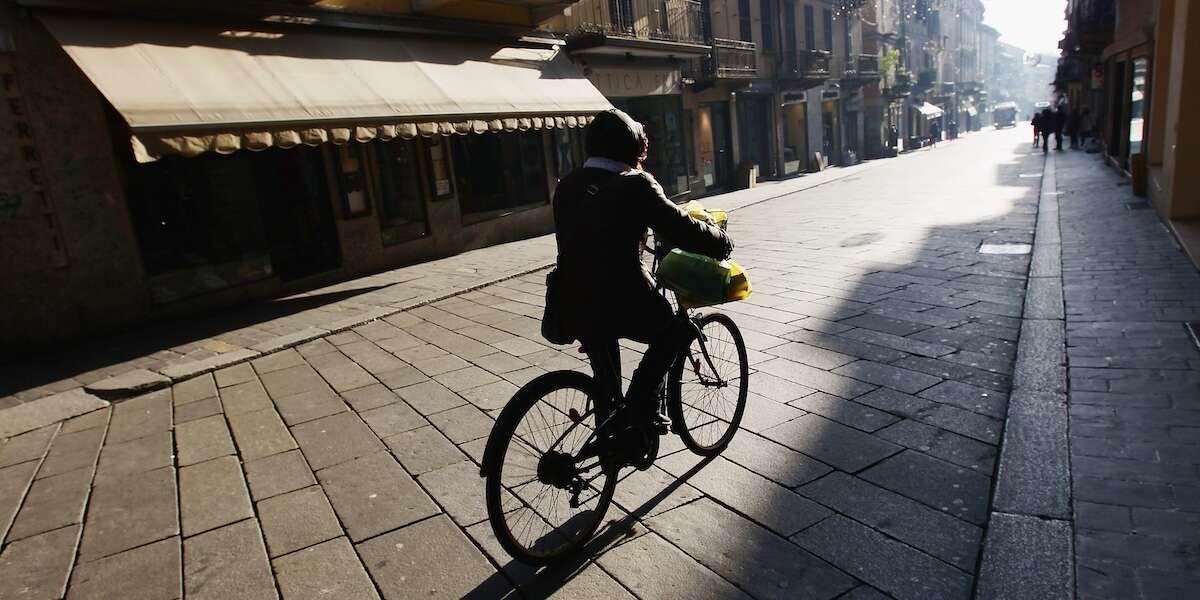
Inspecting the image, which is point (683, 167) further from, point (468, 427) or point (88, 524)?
point (88, 524)

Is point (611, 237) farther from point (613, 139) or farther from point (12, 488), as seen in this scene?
point (12, 488)

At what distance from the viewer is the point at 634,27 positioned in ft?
53.7

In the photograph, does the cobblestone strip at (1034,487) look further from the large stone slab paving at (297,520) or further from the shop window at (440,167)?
the shop window at (440,167)

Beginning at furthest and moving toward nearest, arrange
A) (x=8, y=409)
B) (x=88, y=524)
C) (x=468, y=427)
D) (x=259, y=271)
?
(x=259, y=271) < (x=8, y=409) < (x=468, y=427) < (x=88, y=524)

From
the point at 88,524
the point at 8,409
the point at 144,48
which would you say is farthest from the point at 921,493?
the point at 144,48

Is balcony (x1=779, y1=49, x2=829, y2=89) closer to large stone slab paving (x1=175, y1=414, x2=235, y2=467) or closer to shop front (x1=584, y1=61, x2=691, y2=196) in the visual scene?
shop front (x1=584, y1=61, x2=691, y2=196)

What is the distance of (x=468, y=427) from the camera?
160 inches

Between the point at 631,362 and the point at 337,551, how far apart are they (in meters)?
2.66

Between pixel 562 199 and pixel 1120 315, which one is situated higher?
pixel 562 199

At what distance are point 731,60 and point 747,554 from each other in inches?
788

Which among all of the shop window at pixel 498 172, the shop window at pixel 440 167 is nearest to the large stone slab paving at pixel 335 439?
the shop window at pixel 440 167

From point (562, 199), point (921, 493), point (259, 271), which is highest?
point (562, 199)

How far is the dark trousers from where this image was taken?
2848 mm

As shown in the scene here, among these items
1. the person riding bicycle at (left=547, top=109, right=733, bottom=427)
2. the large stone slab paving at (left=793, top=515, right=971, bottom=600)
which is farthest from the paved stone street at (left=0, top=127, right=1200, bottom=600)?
the person riding bicycle at (left=547, top=109, right=733, bottom=427)
